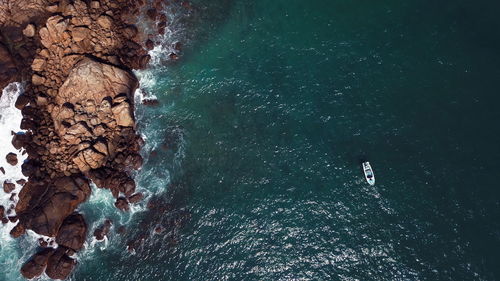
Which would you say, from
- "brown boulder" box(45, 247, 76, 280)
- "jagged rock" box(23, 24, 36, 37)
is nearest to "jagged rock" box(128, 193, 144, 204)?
"brown boulder" box(45, 247, 76, 280)

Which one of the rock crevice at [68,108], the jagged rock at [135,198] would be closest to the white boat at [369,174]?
the jagged rock at [135,198]

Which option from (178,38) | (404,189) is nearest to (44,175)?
(178,38)

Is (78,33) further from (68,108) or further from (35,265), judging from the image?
(35,265)

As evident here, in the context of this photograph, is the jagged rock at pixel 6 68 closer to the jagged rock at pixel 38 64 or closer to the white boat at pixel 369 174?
the jagged rock at pixel 38 64

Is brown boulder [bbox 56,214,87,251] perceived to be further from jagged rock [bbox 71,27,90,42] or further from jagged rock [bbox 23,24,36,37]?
jagged rock [bbox 23,24,36,37]

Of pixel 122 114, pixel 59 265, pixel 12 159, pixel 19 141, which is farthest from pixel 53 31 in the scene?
pixel 59 265

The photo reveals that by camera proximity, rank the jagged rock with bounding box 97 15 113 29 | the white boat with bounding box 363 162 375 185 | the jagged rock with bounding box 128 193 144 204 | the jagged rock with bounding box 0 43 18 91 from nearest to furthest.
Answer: the white boat with bounding box 363 162 375 185 → the jagged rock with bounding box 128 193 144 204 → the jagged rock with bounding box 0 43 18 91 → the jagged rock with bounding box 97 15 113 29
